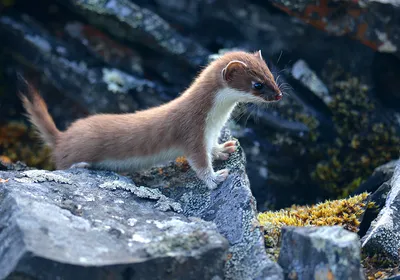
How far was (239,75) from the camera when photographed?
17.1 feet

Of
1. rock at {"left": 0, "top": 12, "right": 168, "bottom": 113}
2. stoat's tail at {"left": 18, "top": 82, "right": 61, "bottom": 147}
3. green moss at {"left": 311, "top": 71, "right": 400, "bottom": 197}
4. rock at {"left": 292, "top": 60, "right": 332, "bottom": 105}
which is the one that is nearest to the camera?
stoat's tail at {"left": 18, "top": 82, "right": 61, "bottom": 147}

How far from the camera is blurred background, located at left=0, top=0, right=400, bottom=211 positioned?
6586 mm

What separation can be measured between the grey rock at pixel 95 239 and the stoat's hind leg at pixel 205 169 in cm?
71

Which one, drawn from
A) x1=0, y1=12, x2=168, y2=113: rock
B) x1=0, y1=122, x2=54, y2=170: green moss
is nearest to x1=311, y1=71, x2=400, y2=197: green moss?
x1=0, y1=12, x2=168, y2=113: rock

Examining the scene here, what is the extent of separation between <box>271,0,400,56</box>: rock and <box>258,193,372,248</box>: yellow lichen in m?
2.20

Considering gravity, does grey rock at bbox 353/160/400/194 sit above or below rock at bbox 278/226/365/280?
below

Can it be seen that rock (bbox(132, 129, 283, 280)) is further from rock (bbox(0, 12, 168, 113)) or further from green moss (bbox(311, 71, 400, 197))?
rock (bbox(0, 12, 168, 113))

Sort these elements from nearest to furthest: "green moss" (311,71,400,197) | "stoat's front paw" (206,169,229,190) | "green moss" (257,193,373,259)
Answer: "green moss" (257,193,373,259)
"stoat's front paw" (206,169,229,190)
"green moss" (311,71,400,197)

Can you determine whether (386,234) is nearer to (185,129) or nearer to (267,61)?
(185,129)

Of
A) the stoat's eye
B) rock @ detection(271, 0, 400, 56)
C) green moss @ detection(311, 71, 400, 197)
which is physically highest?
rock @ detection(271, 0, 400, 56)

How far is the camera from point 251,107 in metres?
6.83

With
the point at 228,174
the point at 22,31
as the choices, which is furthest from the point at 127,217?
the point at 22,31

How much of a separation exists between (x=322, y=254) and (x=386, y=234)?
1106 millimetres

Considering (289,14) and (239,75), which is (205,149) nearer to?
(239,75)
